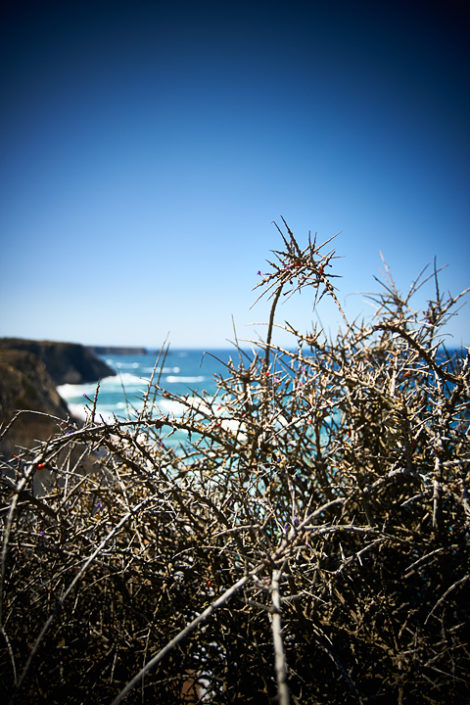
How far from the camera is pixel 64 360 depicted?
51.5m

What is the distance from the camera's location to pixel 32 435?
6.55 m

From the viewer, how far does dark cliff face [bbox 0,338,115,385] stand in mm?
47812

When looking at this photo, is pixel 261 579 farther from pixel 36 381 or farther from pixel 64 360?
pixel 64 360

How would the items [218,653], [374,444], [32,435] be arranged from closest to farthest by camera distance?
[218,653]
[374,444]
[32,435]

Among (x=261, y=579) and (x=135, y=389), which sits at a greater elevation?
(x=261, y=579)

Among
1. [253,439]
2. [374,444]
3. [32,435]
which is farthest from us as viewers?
[32,435]

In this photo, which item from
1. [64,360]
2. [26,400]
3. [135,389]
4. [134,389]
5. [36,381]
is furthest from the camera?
[64,360]

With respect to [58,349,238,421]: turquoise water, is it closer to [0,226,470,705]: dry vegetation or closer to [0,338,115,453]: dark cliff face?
[0,226,470,705]: dry vegetation

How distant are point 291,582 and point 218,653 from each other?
401 mm

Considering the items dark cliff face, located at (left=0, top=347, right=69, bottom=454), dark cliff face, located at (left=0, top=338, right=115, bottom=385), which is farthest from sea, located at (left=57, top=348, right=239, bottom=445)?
dark cliff face, located at (left=0, top=338, right=115, bottom=385)

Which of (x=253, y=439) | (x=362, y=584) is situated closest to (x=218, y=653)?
(x=362, y=584)

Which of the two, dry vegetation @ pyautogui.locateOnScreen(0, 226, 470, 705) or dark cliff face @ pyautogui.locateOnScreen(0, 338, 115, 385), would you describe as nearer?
dry vegetation @ pyautogui.locateOnScreen(0, 226, 470, 705)

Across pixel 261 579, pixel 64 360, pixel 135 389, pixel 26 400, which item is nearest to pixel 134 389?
pixel 135 389

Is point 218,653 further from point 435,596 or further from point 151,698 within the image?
point 435,596
